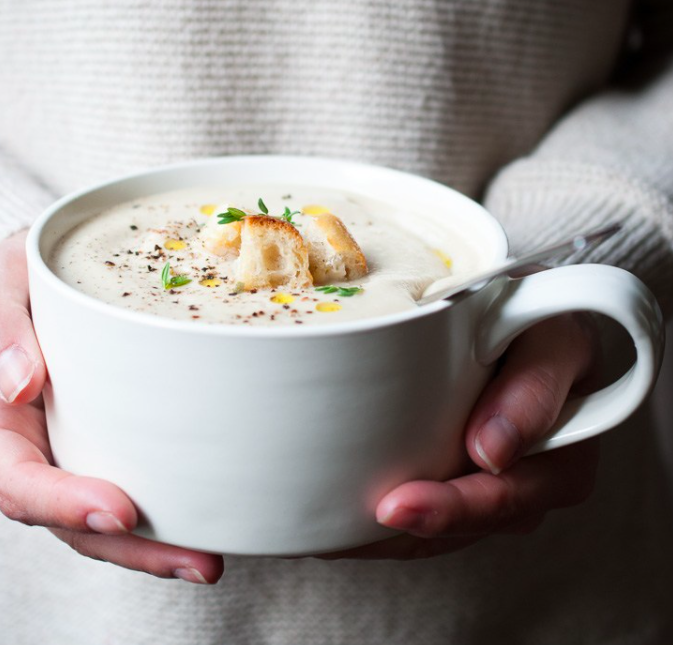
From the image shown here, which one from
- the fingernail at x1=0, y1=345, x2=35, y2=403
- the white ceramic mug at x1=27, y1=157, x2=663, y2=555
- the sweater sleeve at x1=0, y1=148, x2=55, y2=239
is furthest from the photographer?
the sweater sleeve at x1=0, y1=148, x2=55, y2=239

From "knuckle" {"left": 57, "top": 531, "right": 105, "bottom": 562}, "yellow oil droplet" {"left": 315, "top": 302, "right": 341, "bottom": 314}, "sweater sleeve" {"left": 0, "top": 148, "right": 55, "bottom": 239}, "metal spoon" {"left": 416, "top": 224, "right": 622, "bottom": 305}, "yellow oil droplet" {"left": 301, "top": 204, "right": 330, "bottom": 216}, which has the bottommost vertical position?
"knuckle" {"left": 57, "top": 531, "right": 105, "bottom": 562}

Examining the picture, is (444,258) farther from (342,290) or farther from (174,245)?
(174,245)

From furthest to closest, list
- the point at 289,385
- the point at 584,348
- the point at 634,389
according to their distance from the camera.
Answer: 1. the point at 584,348
2. the point at 634,389
3. the point at 289,385

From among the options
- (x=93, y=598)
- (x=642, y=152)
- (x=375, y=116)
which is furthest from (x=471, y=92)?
(x=93, y=598)

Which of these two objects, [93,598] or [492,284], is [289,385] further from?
[93,598]

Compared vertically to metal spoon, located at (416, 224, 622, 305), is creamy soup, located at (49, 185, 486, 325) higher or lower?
lower

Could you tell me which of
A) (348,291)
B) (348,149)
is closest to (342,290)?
(348,291)

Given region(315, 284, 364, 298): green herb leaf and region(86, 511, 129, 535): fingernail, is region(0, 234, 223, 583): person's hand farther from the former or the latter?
region(315, 284, 364, 298): green herb leaf

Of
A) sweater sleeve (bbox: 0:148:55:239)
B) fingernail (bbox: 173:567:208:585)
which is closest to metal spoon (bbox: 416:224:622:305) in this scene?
fingernail (bbox: 173:567:208:585)
